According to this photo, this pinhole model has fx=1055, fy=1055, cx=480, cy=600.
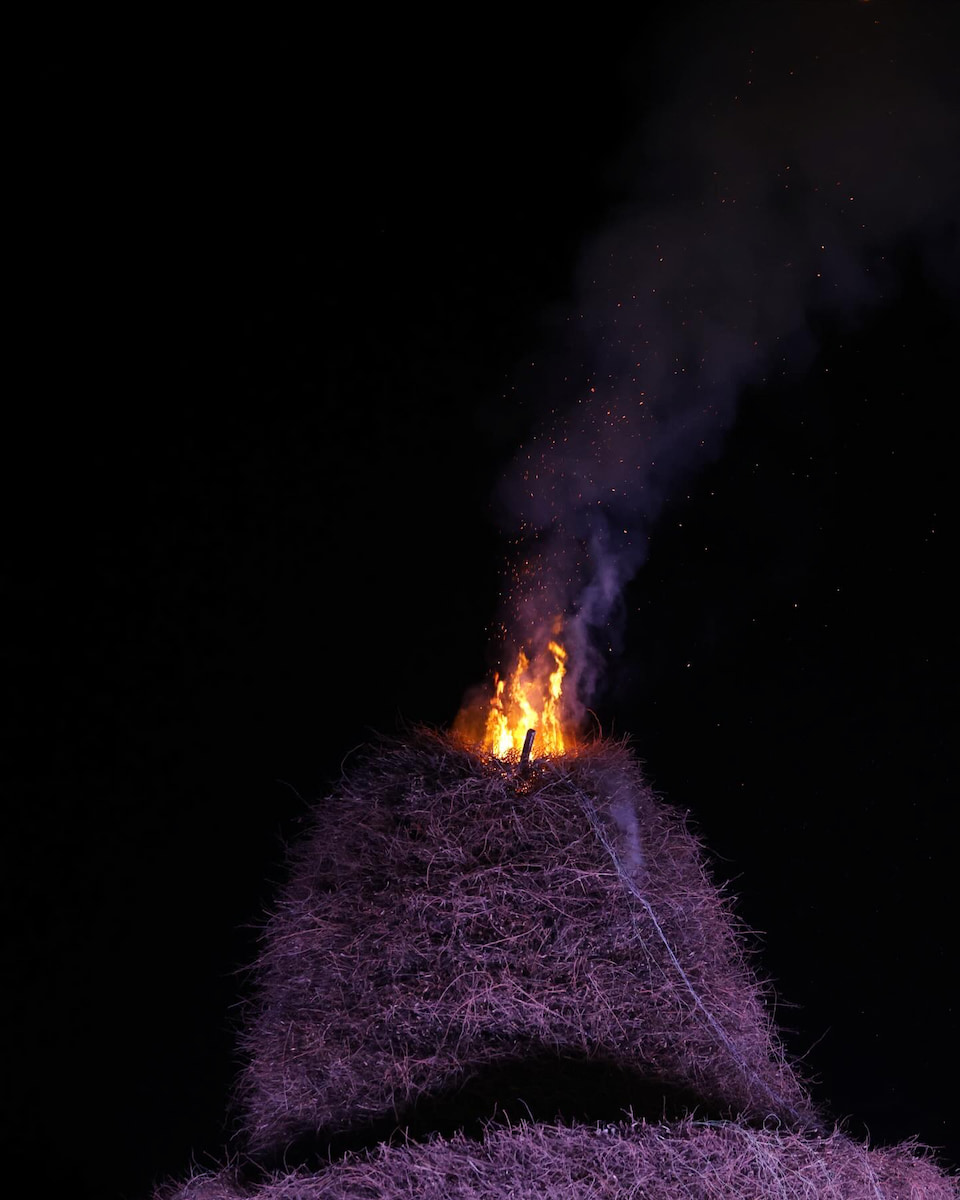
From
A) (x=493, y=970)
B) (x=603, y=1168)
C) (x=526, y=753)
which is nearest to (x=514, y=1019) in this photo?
(x=493, y=970)

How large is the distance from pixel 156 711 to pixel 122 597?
47 centimetres

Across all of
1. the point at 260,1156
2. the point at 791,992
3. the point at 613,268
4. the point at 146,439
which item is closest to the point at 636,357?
the point at 613,268

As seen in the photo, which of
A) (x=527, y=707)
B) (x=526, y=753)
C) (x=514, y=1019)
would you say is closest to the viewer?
(x=514, y=1019)

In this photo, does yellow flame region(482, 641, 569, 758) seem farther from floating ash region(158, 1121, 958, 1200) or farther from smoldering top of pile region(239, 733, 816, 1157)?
floating ash region(158, 1121, 958, 1200)

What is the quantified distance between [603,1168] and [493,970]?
1.91ft

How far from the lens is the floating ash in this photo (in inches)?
98.3

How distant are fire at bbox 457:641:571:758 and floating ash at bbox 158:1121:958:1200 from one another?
5.15 ft

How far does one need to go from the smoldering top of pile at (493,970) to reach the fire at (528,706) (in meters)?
0.70

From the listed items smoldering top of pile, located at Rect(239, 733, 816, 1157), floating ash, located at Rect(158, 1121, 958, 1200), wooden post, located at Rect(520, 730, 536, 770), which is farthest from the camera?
wooden post, located at Rect(520, 730, 536, 770)

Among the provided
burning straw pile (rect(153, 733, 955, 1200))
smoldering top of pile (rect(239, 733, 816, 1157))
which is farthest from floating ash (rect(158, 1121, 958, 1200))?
smoldering top of pile (rect(239, 733, 816, 1157))

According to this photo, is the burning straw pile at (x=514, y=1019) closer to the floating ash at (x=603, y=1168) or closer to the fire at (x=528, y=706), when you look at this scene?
the floating ash at (x=603, y=1168)

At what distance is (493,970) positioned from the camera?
2920 mm

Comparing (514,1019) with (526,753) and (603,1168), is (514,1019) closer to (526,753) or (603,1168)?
(603,1168)

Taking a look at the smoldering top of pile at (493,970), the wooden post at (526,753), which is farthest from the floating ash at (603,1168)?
the wooden post at (526,753)
